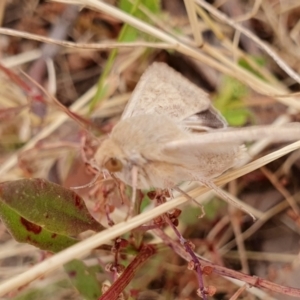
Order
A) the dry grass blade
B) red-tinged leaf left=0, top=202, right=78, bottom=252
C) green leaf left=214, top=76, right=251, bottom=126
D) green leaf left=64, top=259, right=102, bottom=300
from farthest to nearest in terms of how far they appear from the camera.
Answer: green leaf left=214, top=76, right=251, bottom=126 → green leaf left=64, top=259, right=102, bottom=300 → red-tinged leaf left=0, top=202, right=78, bottom=252 → the dry grass blade

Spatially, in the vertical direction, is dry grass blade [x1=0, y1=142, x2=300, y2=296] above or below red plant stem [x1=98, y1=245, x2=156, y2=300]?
above

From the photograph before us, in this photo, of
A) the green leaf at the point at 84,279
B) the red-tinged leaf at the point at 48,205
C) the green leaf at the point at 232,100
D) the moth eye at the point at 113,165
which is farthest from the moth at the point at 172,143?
the green leaf at the point at 232,100

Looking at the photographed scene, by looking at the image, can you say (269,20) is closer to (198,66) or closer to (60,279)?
(198,66)

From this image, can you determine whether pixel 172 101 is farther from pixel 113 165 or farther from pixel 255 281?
pixel 255 281

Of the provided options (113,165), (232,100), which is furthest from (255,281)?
(232,100)

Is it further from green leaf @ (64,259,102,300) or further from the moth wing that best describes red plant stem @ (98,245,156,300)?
the moth wing

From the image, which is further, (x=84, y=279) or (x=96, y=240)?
(x=84, y=279)

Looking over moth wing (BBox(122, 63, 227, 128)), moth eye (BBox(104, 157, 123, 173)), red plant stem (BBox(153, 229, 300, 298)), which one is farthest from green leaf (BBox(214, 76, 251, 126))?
moth eye (BBox(104, 157, 123, 173))
